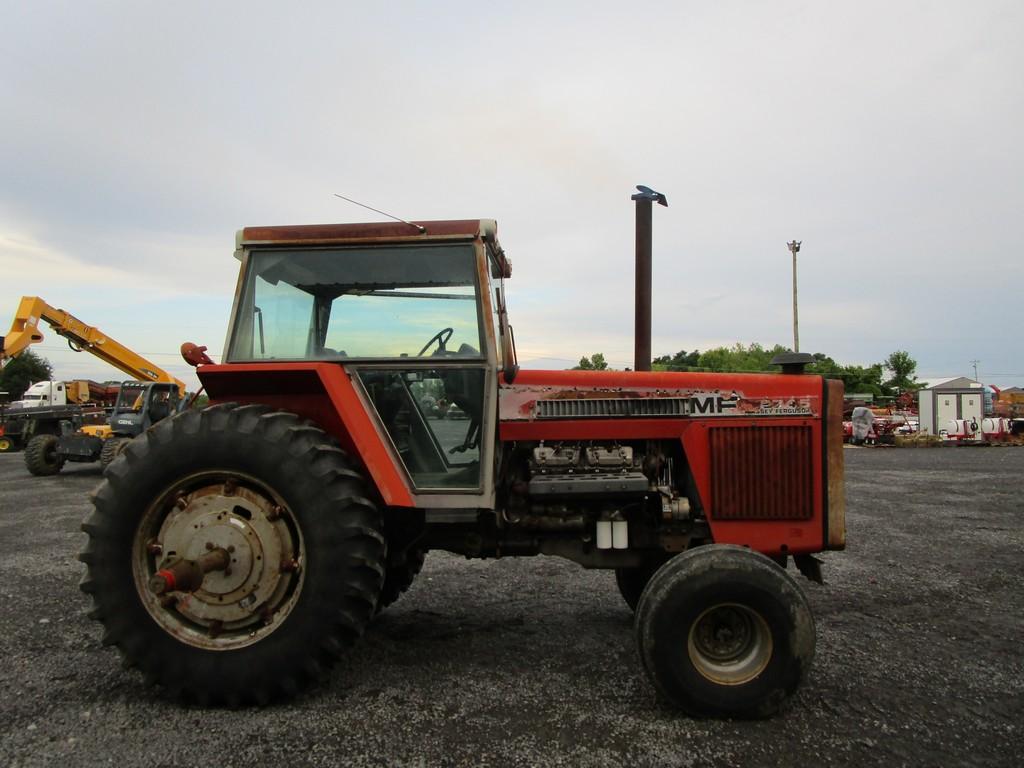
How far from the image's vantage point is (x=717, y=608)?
3.04 meters

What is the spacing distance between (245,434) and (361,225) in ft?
3.90

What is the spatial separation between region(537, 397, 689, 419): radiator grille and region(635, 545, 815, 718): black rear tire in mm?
864

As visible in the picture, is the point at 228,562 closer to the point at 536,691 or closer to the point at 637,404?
the point at 536,691

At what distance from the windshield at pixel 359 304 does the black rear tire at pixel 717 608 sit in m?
1.51

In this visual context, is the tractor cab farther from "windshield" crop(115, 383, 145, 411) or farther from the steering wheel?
"windshield" crop(115, 383, 145, 411)

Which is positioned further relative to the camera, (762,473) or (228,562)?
(762,473)

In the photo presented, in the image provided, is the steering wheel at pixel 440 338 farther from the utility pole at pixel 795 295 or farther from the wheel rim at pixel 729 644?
the utility pole at pixel 795 295

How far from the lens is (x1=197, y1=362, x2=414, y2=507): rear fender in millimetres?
3283

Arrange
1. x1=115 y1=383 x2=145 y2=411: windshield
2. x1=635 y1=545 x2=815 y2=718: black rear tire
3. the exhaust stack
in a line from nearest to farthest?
x1=635 y1=545 x2=815 y2=718: black rear tire, the exhaust stack, x1=115 y1=383 x2=145 y2=411: windshield

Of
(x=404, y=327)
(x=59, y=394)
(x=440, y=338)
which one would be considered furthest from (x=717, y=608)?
(x=59, y=394)

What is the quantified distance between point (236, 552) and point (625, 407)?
2.02 metres

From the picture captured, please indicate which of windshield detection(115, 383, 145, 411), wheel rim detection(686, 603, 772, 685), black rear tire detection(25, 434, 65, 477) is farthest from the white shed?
black rear tire detection(25, 434, 65, 477)

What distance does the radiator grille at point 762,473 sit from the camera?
356 centimetres

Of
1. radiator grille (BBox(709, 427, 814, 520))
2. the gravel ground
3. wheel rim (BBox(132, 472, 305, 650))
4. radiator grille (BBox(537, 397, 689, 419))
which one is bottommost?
the gravel ground
